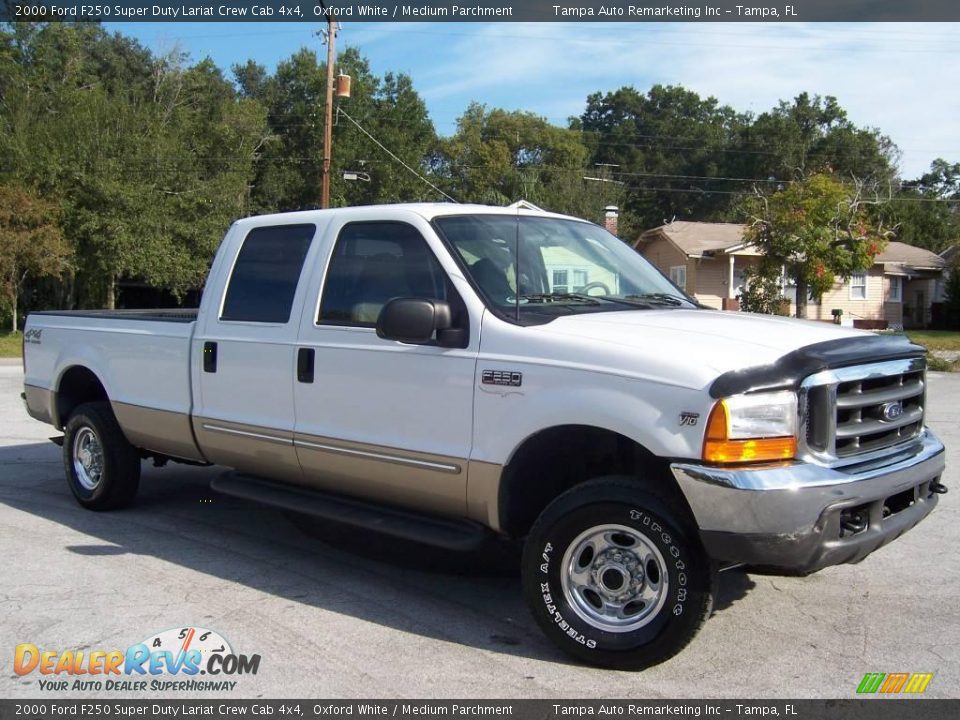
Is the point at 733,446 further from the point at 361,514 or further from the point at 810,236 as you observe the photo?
the point at 810,236

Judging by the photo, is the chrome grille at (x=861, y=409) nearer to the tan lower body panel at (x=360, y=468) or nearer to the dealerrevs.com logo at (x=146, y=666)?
the tan lower body panel at (x=360, y=468)

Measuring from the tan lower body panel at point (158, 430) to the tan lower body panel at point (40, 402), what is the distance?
0.97 m

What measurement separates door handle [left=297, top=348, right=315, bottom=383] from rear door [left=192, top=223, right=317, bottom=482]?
65 millimetres

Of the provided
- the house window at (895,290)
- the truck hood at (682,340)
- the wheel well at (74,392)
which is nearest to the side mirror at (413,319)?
the truck hood at (682,340)

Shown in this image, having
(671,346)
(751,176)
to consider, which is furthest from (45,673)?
(751,176)

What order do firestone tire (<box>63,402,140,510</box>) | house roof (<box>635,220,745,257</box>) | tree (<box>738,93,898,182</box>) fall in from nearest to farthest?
firestone tire (<box>63,402,140,510</box>), house roof (<box>635,220,745,257</box>), tree (<box>738,93,898,182</box>)

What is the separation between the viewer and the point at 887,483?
12.8 feet

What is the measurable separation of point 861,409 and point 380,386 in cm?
230

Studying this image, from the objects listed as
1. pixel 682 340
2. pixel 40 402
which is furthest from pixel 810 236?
pixel 682 340

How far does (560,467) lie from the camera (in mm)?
4500

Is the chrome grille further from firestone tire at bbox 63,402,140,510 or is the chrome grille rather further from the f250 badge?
firestone tire at bbox 63,402,140,510

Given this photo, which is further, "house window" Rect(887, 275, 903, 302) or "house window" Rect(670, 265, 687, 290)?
"house window" Rect(887, 275, 903, 302)

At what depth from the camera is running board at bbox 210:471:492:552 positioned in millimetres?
4477

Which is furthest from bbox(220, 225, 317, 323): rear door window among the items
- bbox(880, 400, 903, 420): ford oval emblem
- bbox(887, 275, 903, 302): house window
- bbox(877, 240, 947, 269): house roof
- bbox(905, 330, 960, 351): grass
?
bbox(887, 275, 903, 302): house window
